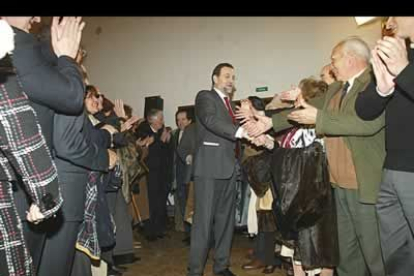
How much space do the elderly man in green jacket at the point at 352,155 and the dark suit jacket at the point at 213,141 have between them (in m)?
0.68

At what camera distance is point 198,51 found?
20.2 ft

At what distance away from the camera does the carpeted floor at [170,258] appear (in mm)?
3348

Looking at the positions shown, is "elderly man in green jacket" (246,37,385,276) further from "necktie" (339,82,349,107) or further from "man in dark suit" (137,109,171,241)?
"man in dark suit" (137,109,171,241)

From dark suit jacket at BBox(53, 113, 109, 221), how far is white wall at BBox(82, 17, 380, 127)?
3.82 m

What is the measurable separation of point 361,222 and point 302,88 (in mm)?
906

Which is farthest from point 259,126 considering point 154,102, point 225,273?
point 154,102

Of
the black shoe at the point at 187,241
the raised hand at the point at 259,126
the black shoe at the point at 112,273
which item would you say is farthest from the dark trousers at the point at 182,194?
the raised hand at the point at 259,126

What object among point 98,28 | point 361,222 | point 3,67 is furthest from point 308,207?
point 98,28

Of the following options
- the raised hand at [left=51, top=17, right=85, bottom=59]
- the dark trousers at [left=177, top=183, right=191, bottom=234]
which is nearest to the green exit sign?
the dark trousers at [left=177, top=183, right=191, bottom=234]

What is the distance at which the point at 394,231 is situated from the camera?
6.41 ft

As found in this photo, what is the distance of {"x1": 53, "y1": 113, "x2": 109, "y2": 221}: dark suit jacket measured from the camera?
1774 millimetres

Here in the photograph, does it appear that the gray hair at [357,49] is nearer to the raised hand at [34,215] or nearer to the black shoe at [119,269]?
the raised hand at [34,215]

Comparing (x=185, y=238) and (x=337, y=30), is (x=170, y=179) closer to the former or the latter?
(x=185, y=238)

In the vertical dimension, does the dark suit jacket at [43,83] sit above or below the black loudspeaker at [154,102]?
below
